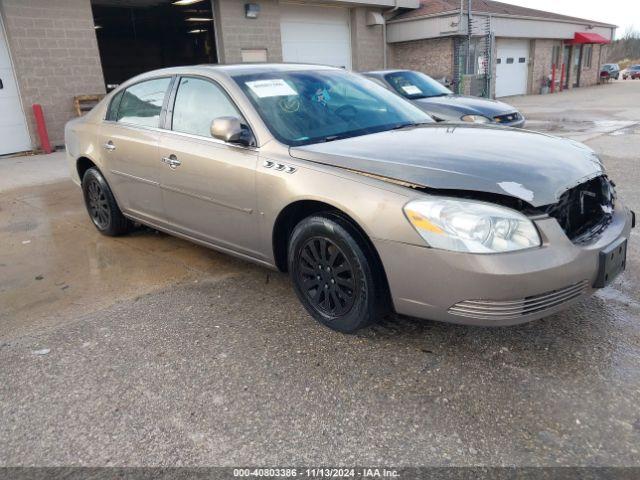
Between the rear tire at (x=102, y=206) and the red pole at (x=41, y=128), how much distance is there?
22.2ft

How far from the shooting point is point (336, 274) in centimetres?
294

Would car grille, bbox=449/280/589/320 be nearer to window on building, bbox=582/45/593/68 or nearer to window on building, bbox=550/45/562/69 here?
window on building, bbox=550/45/562/69

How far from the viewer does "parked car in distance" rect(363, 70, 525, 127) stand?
8.05 metres

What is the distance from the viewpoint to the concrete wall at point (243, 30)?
1403cm

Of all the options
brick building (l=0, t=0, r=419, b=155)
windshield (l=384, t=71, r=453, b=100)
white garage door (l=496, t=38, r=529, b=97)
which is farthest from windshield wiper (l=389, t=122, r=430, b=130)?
white garage door (l=496, t=38, r=529, b=97)

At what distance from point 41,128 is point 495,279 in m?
11.0

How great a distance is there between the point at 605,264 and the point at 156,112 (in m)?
3.33

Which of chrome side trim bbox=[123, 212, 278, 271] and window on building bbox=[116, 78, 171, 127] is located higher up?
window on building bbox=[116, 78, 171, 127]

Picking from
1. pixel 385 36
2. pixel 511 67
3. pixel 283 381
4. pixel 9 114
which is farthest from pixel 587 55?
pixel 283 381

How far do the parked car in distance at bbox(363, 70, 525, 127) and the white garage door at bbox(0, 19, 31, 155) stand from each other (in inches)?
281

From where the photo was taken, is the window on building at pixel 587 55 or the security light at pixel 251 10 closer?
the security light at pixel 251 10

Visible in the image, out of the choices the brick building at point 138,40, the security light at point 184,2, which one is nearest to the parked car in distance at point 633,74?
the brick building at point 138,40

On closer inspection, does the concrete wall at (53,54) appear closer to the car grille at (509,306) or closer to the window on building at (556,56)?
the car grille at (509,306)

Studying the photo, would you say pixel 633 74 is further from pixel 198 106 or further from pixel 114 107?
pixel 198 106
